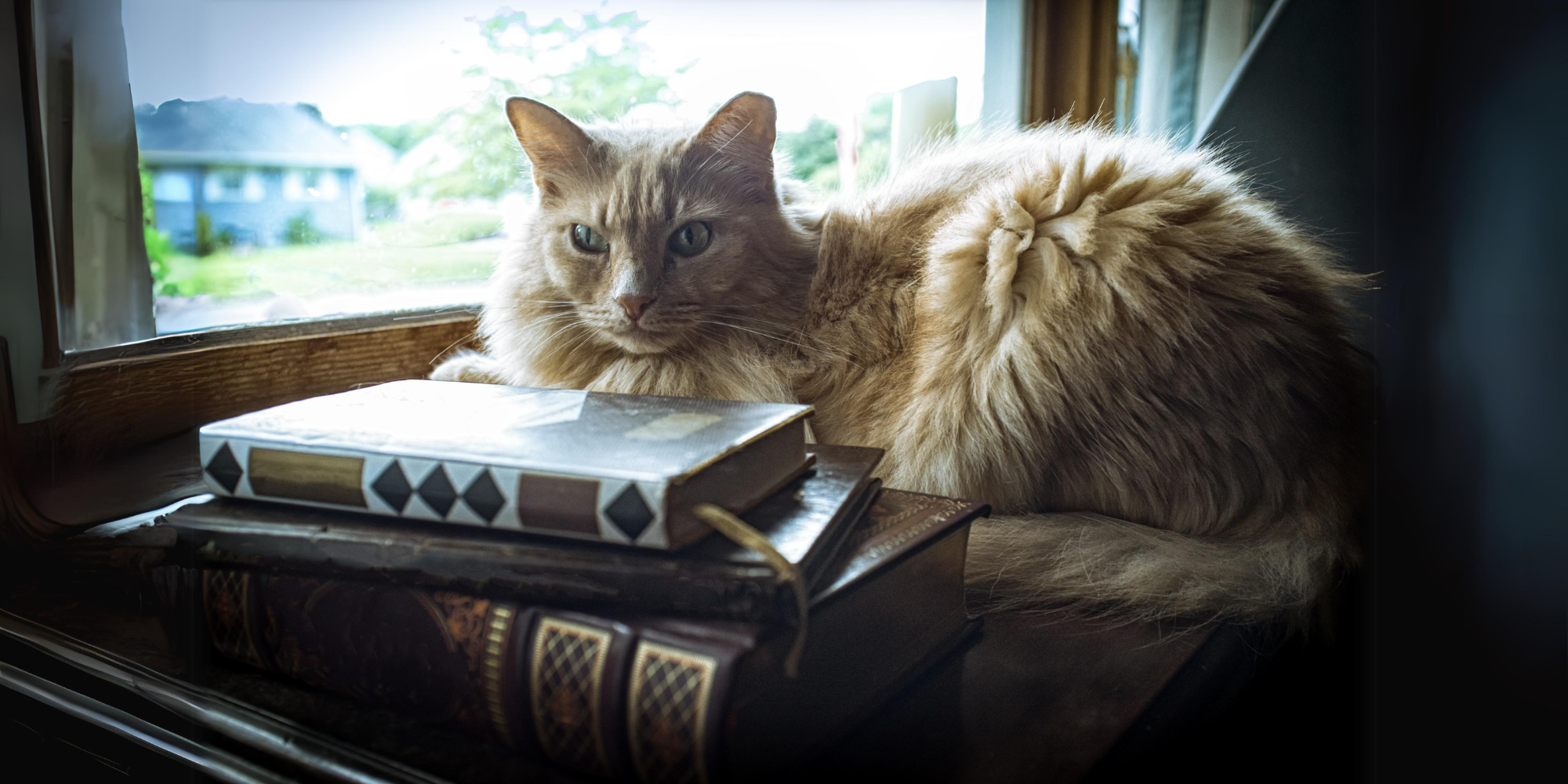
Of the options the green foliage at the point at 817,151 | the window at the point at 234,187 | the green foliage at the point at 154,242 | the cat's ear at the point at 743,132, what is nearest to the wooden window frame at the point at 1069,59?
the green foliage at the point at 817,151

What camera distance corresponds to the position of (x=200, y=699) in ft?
1.93

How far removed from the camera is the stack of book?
46cm

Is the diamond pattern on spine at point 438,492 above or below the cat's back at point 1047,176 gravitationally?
below

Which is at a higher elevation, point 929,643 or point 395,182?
point 395,182

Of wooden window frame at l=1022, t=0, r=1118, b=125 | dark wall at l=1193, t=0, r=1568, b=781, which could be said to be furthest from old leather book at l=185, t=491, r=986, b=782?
wooden window frame at l=1022, t=0, r=1118, b=125

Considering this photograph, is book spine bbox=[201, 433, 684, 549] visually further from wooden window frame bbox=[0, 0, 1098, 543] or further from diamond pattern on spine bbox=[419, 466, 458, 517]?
wooden window frame bbox=[0, 0, 1098, 543]

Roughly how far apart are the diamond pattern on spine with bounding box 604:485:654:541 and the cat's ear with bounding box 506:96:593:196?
0.73 meters

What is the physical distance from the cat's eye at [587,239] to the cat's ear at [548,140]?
0.26ft

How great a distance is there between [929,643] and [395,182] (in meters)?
1.14

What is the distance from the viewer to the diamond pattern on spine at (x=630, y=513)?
468 millimetres

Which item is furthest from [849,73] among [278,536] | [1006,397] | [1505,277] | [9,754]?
[9,754]

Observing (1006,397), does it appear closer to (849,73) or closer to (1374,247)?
(1374,247)

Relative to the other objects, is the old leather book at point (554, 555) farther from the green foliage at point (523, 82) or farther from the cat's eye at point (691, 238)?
the green foliage at point (523, 82)

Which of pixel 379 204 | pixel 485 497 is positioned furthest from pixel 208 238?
pixel 485 497
